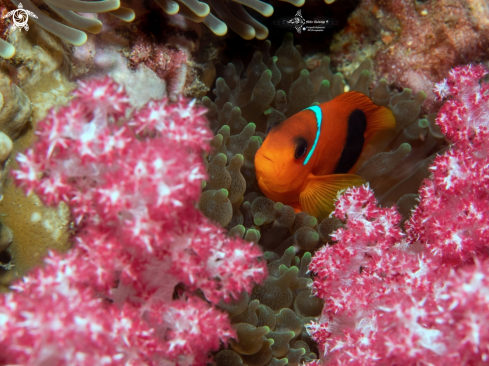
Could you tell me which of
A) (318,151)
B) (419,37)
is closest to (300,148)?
(318,151)

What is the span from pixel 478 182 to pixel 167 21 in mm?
2134

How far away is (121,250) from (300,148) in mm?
1529

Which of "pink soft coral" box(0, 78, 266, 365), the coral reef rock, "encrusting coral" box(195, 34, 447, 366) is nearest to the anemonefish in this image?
"encrusting coral" box(195, 34, 447, 366)

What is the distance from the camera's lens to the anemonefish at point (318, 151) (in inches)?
92.5

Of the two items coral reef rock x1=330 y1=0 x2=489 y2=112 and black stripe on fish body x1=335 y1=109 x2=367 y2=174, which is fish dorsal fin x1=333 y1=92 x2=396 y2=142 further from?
coral reef rock x1=330 y1=0 x2=489 y2=112

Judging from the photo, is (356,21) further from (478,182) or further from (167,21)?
(478,182)

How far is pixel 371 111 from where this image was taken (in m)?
2.77

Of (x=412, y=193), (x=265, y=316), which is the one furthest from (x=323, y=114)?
(x=265, y=316)

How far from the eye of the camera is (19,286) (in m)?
1.12

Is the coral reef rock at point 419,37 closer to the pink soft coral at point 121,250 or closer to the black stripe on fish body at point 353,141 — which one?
the black stripe on fish body at point 353,141

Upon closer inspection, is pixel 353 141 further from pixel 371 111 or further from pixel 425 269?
pixel 425 269

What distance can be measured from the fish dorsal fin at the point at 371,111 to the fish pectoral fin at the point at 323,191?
50 centimetres

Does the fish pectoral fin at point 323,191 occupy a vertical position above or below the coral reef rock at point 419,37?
below

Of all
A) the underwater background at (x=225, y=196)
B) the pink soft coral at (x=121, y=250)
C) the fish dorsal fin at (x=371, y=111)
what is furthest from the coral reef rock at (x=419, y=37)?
the pink soft coral at (x=121, y=250)
